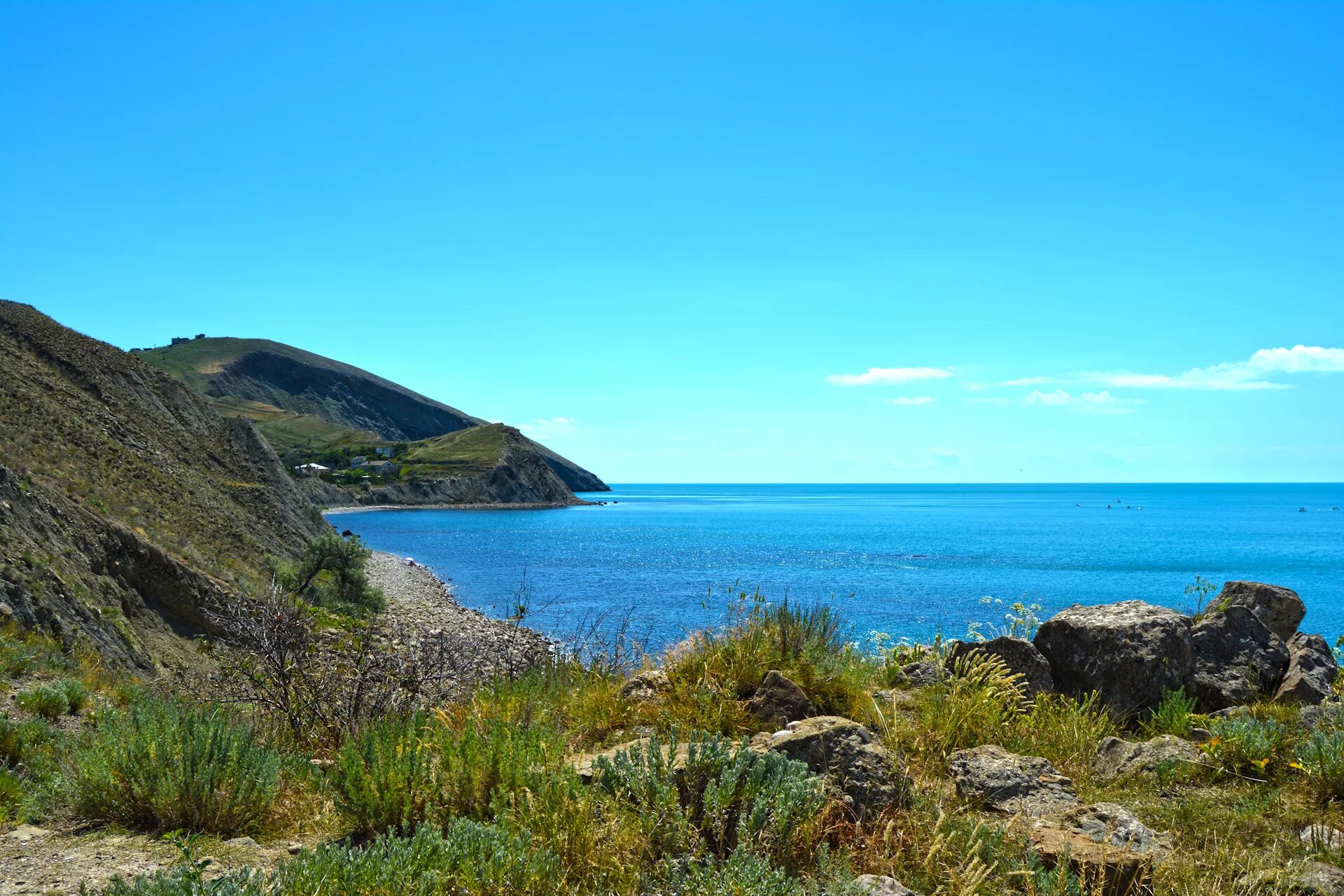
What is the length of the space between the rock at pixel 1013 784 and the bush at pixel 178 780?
15.7 ft

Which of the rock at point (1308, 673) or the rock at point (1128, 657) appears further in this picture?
the rock at point (1128, 657)

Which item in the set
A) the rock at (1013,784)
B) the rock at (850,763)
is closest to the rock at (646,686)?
the rock at (850,763)

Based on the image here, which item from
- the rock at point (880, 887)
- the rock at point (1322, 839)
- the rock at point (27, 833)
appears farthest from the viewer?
the rock at point (1322, 839)

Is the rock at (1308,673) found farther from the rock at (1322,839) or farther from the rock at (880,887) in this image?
the rock at (880,887)

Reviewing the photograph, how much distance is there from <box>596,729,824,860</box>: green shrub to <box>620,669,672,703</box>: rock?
2.60 m

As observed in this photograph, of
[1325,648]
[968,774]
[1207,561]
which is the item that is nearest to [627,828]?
[968,774]

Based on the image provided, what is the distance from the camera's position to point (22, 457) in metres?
21.3

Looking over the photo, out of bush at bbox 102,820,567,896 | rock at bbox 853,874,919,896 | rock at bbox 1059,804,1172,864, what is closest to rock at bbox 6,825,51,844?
bush at bbox 102,820,567,896

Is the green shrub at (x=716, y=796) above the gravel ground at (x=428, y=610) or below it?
above

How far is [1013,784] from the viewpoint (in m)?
5.84

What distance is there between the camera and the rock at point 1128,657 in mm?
8609

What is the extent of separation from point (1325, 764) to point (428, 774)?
20.4 feet

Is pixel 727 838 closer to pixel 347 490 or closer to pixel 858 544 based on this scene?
pixel 858 544

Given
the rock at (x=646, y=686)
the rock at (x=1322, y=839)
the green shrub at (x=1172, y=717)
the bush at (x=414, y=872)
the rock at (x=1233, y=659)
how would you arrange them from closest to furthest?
1. the bush at (x=414, y=872)
2. the rock at (x=1322, y=839)
3. the rock at (x=646, y=686)
4. the green shrub at (x=1172, y=717)
5. the rock at (x=1233, y=659)
